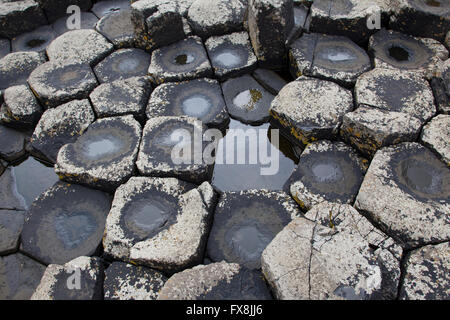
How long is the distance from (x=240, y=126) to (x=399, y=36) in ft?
5.74

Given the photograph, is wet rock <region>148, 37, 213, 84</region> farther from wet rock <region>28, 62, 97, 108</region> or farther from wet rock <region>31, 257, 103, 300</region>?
wet rock <region>31, 257, 103, 300</region>

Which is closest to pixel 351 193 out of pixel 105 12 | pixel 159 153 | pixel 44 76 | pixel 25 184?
pixel 159 153

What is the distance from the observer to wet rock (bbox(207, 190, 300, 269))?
86.0 inches

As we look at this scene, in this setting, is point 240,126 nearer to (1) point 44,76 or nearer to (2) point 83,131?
(2) point 83,131

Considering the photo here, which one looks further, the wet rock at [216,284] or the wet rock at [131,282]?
the wet rock at [131,282]

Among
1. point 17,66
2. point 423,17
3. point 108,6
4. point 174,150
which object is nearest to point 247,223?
point 174,150

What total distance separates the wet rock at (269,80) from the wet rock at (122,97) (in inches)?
40.4

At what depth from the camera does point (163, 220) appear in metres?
2.29

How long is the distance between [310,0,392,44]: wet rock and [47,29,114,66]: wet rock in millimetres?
2090

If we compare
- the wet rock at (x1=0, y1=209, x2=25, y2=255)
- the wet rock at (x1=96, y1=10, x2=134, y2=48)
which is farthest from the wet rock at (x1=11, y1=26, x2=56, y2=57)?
the wet rock at (x1=0, y1=209, x2=25, y2=255)

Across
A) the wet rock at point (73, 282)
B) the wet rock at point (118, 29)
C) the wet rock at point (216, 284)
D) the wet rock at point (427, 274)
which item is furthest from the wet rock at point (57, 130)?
the wet rock at point (427, 274)

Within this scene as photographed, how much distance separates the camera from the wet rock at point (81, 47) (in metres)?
3.40

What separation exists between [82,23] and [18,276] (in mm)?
3051

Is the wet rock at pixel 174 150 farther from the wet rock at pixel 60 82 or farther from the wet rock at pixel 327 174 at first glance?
the wet rock at pixel 60 82
